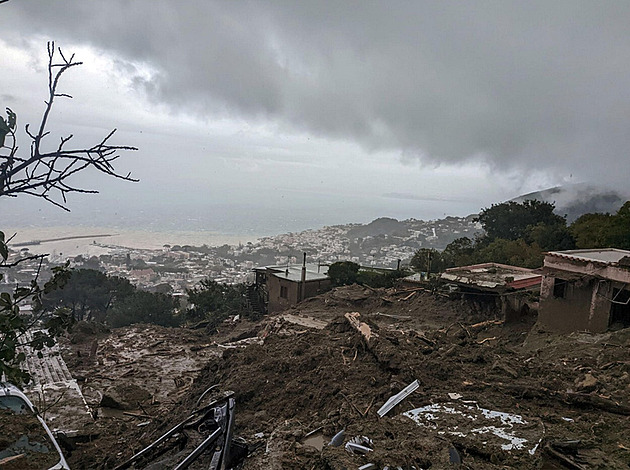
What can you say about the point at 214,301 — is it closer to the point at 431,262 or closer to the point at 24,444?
the point at 431,262

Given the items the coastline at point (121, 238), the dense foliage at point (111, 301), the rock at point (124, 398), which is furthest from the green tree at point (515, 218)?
the coastline at point (121, 238)

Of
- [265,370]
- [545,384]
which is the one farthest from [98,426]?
[545,384]

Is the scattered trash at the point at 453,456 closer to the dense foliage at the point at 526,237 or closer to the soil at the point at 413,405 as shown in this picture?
the soil at the point at 413,405

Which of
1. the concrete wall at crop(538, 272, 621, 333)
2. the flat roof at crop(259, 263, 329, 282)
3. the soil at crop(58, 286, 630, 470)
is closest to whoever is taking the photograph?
the soil at crop(58, 286, 630, 470)

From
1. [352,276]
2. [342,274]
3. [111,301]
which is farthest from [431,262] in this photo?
[111,301]

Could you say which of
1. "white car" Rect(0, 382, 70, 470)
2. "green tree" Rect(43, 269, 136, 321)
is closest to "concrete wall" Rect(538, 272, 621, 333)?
"white car" Rect(0, 382, 70, 470)

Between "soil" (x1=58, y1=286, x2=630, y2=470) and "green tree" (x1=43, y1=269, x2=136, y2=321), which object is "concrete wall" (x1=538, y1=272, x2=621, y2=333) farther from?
"green tree" (x1=43, y1=269, x2=136, y2=321)

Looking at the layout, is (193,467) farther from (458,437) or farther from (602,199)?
(602,199)
